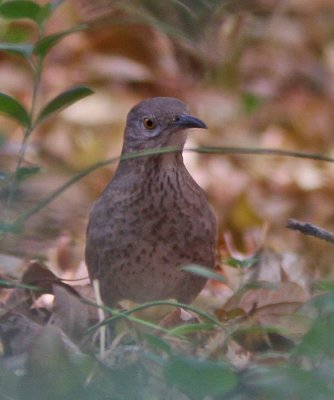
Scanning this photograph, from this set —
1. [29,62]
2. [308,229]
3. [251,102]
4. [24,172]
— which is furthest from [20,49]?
[251,102]

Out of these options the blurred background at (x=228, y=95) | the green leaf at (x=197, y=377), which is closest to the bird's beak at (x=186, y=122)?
the blurred background at (x=228, y=95)

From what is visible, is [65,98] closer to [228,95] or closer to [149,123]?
[149,123]

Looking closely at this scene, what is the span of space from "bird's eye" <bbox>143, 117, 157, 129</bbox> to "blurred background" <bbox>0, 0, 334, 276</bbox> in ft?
6.82

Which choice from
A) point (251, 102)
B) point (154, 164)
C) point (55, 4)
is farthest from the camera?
point (251, 102)

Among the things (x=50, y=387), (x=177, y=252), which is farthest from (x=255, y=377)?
(x=177, y=252)

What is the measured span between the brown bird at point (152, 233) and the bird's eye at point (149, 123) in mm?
120

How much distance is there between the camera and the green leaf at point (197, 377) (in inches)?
99.0

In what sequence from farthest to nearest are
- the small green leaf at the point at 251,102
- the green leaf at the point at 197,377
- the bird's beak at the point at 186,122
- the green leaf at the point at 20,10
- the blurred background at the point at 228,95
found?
the small green leaf at the point at 251,102 → the blurred background at the point at 228,95 → the bird's beak at the point at 186,122 → the green leaf at the point at 20,10 → the green leaf at the point at 197,377

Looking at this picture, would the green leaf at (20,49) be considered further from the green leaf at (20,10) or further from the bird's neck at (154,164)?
the bird's neck at (154,164)

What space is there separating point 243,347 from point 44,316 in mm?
624

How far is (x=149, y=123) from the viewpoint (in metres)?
5.00

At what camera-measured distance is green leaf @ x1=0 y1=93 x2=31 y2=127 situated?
363cm

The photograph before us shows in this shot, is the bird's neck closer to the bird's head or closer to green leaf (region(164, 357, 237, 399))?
the bird's head

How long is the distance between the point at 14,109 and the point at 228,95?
5522 mm
